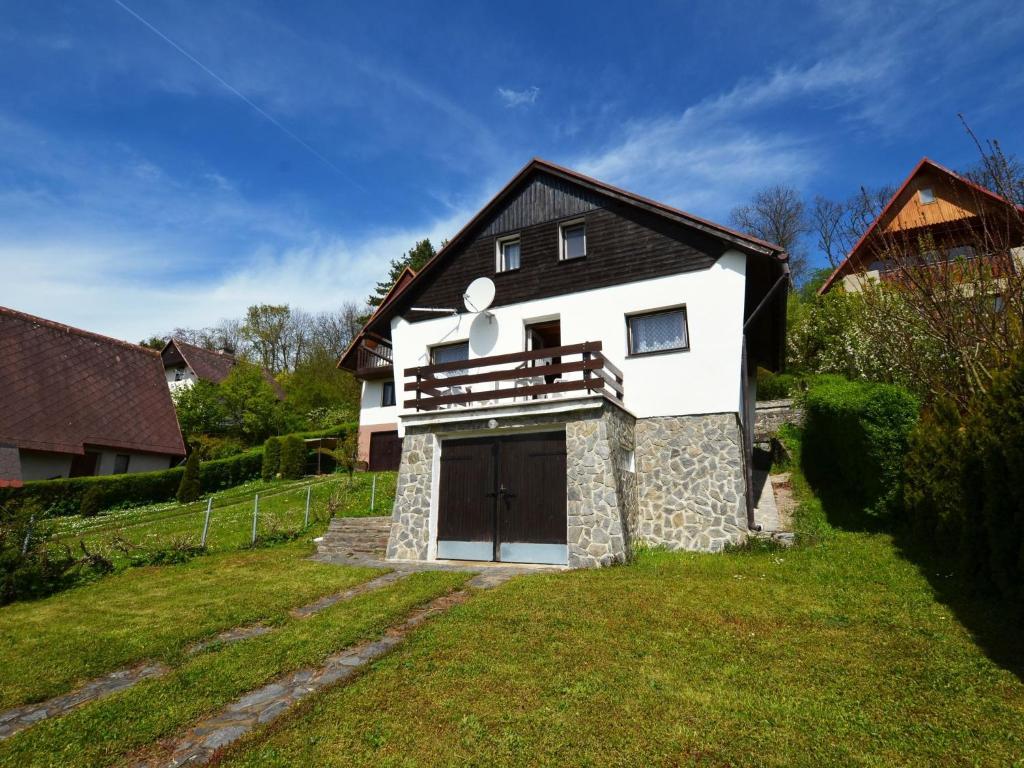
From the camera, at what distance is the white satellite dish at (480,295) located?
1438 centimetres

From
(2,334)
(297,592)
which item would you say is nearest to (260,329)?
(2,334)

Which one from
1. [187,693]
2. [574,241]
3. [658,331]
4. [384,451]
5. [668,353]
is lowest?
[187,693]

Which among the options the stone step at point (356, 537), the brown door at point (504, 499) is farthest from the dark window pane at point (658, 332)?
the stone step at point (356, 537)

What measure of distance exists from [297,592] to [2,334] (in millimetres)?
26124

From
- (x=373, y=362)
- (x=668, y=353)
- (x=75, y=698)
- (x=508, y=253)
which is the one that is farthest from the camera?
(x=373, y=362)

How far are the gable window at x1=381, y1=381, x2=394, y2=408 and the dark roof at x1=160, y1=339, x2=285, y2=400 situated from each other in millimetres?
13602

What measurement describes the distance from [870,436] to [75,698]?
12.7 metres

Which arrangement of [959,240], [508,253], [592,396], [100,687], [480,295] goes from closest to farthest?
[100,687] < [592,396] < [959,240] < [480,295] < [508,253]

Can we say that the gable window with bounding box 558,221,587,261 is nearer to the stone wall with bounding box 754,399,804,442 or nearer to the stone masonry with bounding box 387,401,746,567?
the stone masonry with bounding box 387,401,746,567

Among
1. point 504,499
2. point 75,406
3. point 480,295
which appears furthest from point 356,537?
point 75,406

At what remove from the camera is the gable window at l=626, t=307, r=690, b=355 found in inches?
487

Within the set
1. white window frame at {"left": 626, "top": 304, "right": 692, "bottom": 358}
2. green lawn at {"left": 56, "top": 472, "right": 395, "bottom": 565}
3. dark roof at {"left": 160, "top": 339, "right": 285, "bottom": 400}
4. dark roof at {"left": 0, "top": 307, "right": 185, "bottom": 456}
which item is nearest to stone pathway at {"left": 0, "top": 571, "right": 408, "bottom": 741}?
green lawn at {"left": 56, "top": 472, "right": 395, "bottom": 565}

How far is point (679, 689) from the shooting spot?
486 cm

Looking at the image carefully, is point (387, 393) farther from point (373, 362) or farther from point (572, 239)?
point (572, 239)
